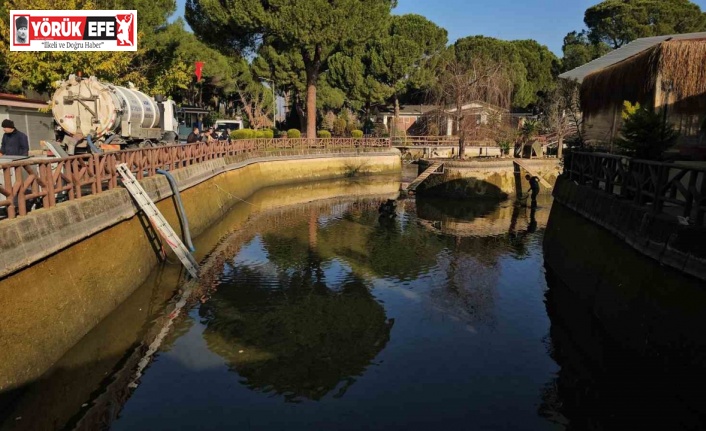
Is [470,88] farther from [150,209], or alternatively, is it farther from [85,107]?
[150,209]

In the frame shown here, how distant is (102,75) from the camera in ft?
77.9

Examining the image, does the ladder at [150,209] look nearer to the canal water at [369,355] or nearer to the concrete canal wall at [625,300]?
the canal water at [369,355]

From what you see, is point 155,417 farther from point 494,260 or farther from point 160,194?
point 494,260

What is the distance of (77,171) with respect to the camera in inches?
390

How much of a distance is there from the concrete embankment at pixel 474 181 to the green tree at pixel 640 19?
38187 millimetres

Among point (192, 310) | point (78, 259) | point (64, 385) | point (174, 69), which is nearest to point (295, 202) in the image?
point (174, 69)

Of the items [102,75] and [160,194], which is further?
[102,75]

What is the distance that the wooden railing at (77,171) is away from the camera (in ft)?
25.4

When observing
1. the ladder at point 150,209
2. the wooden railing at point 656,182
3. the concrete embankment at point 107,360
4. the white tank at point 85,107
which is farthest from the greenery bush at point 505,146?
the ladder at point 150,209

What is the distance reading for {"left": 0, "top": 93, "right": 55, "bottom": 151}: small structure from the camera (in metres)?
23.6

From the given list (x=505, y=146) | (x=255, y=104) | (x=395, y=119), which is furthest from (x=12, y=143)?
(x=395, y=119)

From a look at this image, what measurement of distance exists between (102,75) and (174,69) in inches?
243

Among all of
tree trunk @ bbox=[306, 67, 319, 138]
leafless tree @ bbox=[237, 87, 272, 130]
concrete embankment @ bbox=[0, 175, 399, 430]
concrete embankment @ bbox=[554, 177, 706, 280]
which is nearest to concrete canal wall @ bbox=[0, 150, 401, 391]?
concrete embankment @ bbox=[0, 175, 399, 430]

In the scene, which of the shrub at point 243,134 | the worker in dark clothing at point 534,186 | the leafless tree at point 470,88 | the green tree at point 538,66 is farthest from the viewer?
the green tree at point 538,66
